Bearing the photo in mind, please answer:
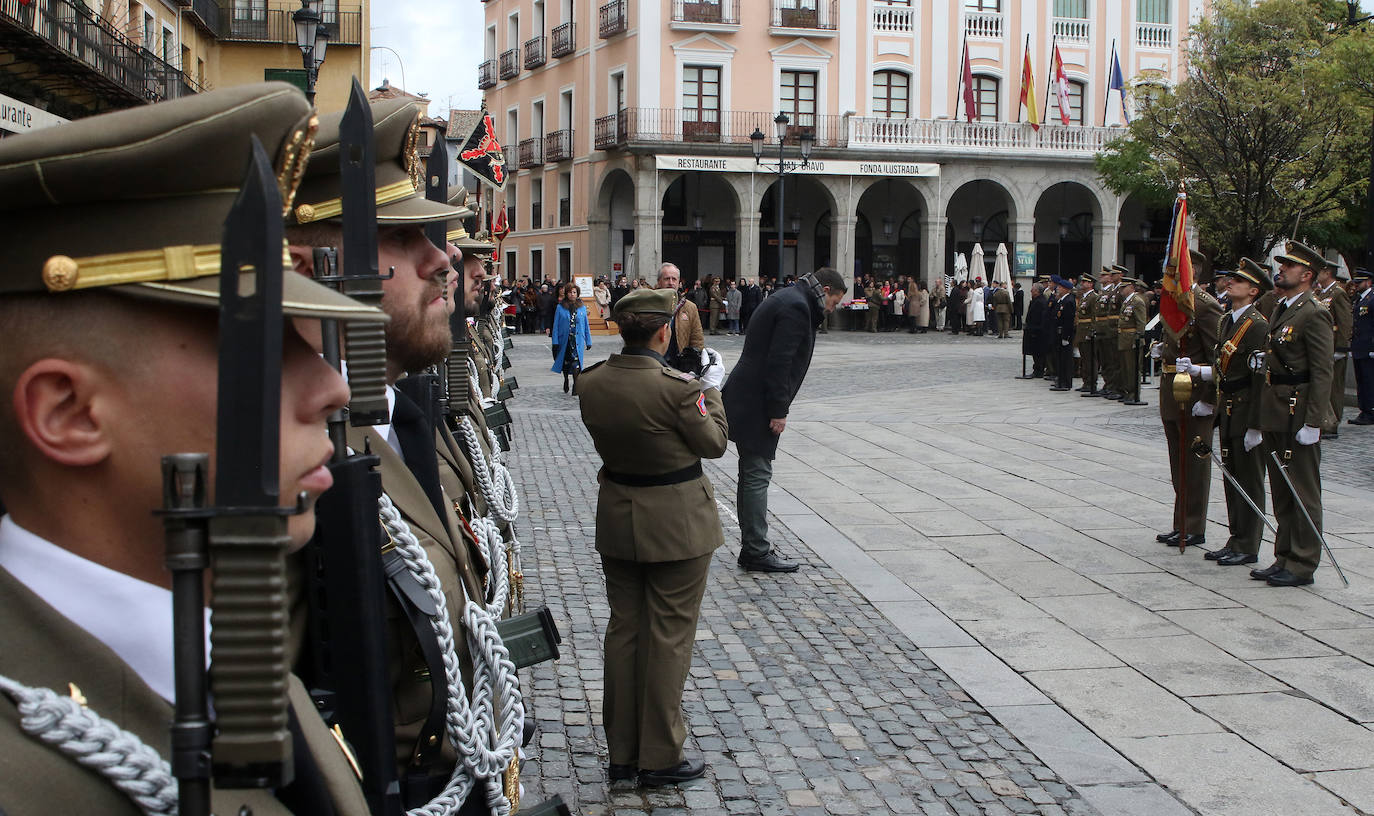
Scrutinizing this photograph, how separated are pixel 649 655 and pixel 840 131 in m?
39.3

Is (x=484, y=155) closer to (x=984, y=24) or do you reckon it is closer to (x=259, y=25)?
(x=259, y=25)

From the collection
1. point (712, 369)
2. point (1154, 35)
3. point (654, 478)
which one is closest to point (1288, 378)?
point (712, 369)

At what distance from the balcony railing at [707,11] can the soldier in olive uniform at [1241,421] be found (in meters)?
34.6

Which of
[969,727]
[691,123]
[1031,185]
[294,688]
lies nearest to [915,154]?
[1031,185]

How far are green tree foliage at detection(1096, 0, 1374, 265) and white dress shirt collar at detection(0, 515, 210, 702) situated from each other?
22.0 meters

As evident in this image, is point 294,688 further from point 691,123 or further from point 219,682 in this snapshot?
point 691,123

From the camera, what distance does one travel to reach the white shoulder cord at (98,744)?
1.19m

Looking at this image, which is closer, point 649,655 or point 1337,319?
point 649,655

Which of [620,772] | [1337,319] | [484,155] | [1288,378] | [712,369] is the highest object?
[484,155]

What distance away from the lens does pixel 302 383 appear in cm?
136

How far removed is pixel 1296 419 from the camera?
8.33 metres

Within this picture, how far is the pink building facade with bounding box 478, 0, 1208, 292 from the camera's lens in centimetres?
4194

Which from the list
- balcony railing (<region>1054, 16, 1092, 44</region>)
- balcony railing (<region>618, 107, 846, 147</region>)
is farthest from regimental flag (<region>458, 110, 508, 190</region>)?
balcony railing (<region>1054, 16, 1092, 44</region>)

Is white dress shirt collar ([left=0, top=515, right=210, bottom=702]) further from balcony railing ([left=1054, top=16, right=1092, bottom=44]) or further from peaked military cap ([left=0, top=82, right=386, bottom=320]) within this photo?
balcony railing ([left=1054, top=16, right=1092, bottom=44])
